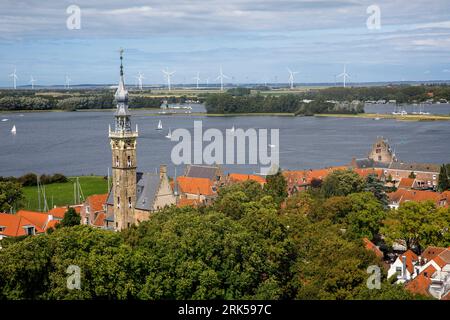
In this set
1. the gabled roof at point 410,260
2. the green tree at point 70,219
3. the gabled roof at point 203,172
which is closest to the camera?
the gabled roof at point 410,260

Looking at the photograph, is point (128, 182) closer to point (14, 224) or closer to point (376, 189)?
point (14, 224)

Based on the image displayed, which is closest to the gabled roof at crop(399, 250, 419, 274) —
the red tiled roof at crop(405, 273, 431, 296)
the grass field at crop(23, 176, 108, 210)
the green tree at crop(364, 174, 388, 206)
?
the red tiled roof at crop(405, 273, 431, 296)

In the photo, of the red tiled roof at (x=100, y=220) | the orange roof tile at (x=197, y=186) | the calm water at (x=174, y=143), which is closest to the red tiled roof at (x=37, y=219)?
the red tiled roof at (x=100, y=220)

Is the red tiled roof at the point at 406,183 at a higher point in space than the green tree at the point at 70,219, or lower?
lower

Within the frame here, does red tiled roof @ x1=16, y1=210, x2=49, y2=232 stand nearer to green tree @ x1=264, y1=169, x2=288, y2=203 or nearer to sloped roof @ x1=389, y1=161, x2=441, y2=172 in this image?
green tree @ x1=264, y1=169, x2=288, y2=203

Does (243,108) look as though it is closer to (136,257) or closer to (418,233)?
(418,233)

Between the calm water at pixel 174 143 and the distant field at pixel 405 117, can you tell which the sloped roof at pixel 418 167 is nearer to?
the calm water at pixel 174 143

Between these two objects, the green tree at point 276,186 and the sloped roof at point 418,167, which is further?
the sloped roof at point 418,167

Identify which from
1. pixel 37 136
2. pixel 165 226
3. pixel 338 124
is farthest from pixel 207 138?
pixel 165 226
